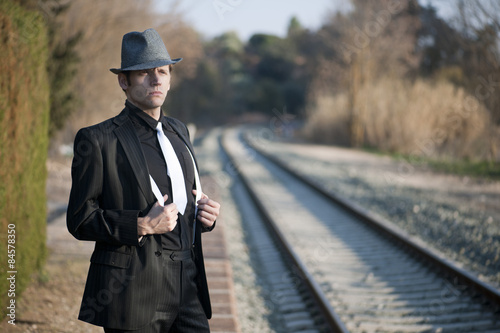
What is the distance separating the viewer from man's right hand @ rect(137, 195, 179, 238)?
1.83 metres

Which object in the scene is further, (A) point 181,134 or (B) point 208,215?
(A) point 181,134

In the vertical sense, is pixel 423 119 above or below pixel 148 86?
above

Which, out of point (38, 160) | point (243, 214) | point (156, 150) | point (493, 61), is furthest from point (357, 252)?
point (493, 61)

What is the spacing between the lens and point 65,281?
15.7 feet

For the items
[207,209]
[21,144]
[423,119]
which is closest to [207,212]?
[207,209]

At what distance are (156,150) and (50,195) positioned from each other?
8.89 meters

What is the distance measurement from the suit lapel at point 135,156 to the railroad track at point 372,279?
2.63 m

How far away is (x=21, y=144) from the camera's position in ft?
13.5

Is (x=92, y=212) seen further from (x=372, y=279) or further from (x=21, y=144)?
(x=372, y=279)

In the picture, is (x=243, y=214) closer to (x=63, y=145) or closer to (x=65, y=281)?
(x=65, y=281)

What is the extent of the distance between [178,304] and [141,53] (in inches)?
42.9

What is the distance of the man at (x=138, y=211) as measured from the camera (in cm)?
184

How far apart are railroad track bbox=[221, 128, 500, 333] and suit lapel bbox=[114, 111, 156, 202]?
8.61 feet

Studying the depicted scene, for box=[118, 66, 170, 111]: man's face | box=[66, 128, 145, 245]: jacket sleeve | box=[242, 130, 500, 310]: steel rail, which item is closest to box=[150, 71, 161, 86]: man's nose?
box=[118, 66, 170, 111]: man's face
